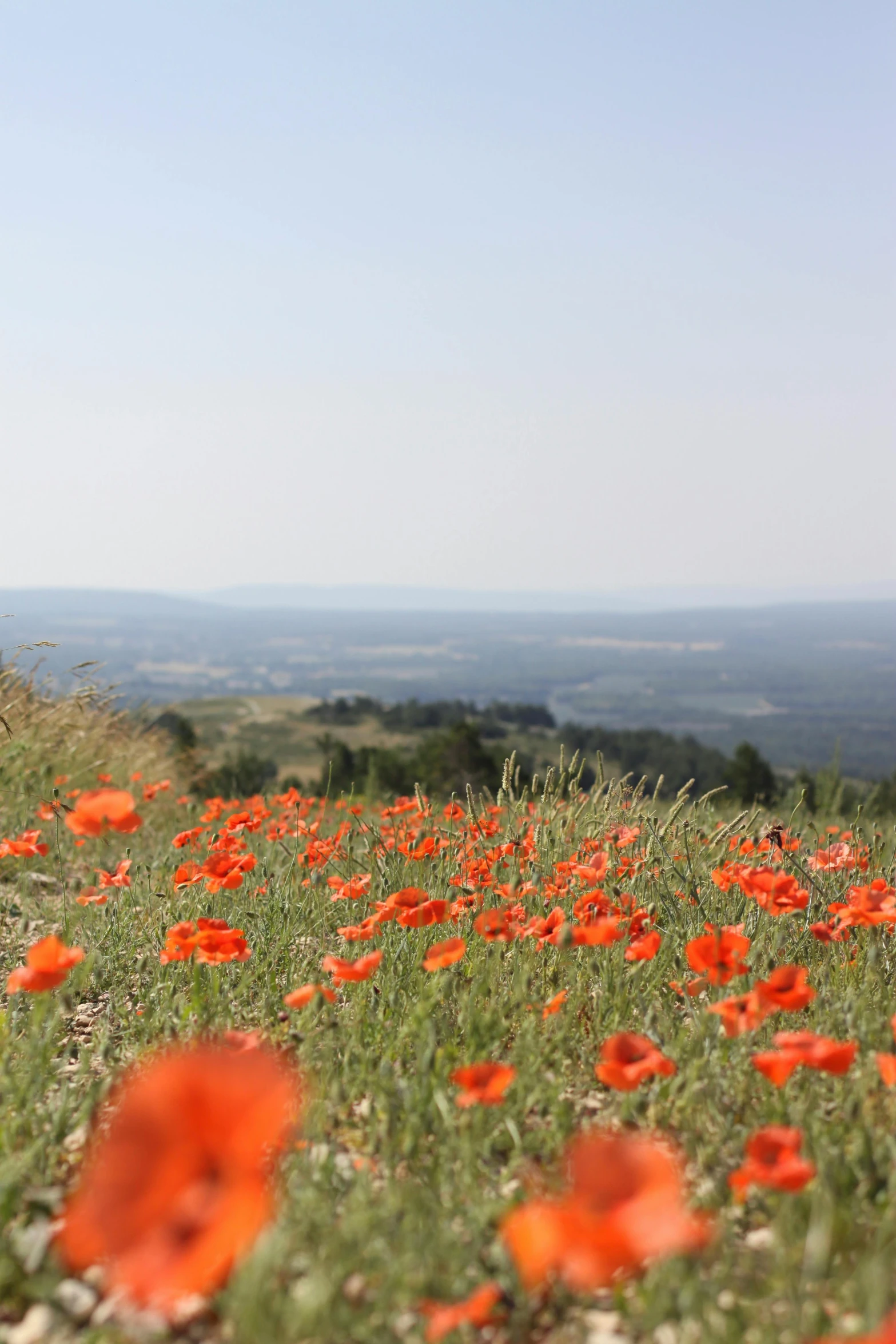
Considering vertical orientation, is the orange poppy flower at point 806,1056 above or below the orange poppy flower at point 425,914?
above

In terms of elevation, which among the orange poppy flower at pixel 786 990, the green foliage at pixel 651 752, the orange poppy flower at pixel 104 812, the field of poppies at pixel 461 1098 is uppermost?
the orange poppy flower at pixel 104 812

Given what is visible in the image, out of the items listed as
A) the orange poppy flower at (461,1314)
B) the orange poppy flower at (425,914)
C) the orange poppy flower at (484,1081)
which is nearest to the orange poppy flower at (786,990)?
the orange poppy flower at (484,1081)

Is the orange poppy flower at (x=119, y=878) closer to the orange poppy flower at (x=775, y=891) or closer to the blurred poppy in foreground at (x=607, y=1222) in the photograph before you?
the orange poppy flower at (x=775, y=891)

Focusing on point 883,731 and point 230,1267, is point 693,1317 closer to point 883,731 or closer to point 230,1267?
point 230,1267

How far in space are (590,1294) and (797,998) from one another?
758mm

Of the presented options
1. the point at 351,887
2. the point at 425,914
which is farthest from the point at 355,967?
the point at 351,887

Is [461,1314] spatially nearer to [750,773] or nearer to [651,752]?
[750,773]

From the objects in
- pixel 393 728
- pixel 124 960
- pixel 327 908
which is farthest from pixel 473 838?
pixel 393 728

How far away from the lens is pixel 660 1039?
268 centimetres

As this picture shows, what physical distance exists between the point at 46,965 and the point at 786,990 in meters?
1.70

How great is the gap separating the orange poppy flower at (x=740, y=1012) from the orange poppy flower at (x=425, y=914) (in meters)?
0.88

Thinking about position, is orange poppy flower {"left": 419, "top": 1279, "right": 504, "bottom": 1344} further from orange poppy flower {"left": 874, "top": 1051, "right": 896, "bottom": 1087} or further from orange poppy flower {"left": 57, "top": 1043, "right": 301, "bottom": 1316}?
orange poppy flower {"left": 874, "top": 1051, "right": 896, "bottom": 1087}

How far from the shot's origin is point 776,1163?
5.69ft

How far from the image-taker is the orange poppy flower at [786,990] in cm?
214
